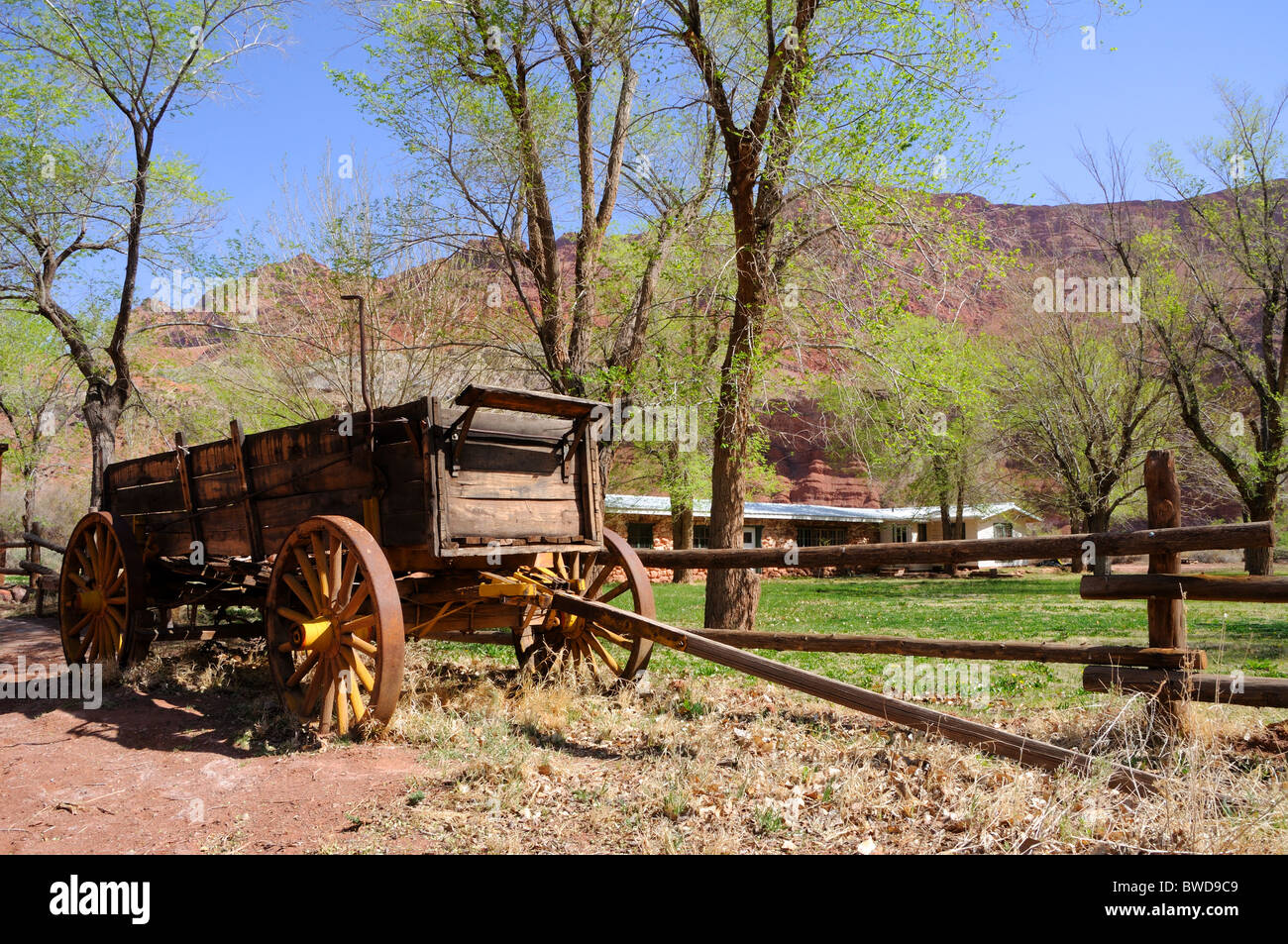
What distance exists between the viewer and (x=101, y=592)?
746 centimetres

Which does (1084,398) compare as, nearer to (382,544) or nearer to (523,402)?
(523,402)

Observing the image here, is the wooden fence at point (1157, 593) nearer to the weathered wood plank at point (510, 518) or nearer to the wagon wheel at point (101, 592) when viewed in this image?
the weathered wood plank at point (510, 518)

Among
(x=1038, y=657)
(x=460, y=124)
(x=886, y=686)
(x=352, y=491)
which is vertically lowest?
(x=886, y=686)

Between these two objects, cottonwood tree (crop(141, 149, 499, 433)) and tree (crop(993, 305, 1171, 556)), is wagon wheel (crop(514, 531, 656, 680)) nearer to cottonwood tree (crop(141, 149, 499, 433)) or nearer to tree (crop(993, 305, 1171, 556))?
cottonwood tree (crop(141, 149, 499, 433))

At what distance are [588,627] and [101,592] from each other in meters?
4.69

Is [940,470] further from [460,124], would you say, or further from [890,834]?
[890,834]

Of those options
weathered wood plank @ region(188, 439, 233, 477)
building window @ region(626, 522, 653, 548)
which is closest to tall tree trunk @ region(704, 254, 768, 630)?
weathered wood plank @ region(188, 439, 233, 477)

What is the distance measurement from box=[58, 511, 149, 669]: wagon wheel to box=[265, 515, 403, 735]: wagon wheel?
2.10 metres

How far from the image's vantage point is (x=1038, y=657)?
5070 millimetres
